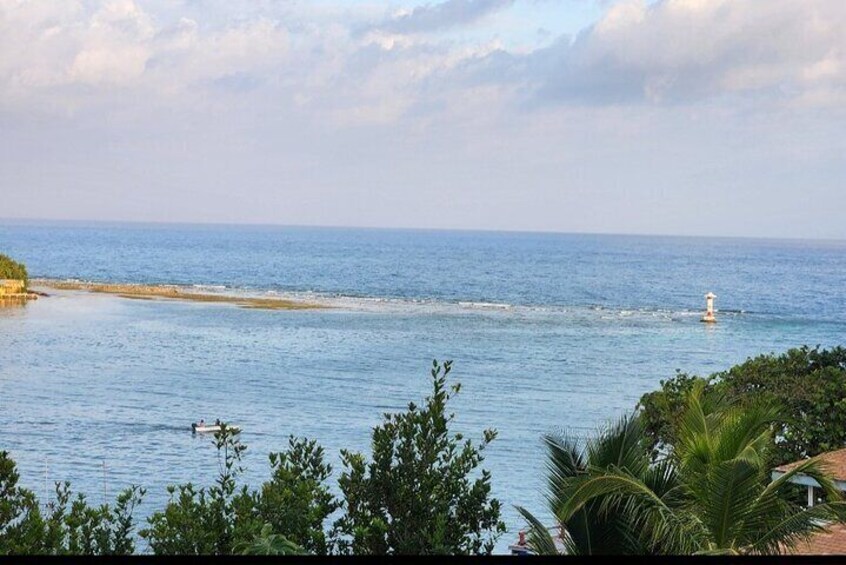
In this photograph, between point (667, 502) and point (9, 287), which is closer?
point (667, 502)

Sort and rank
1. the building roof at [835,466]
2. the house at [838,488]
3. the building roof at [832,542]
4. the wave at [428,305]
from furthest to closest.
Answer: the wave at [428,305], the building roof at [835,466], the building roof at [832,542], the house at [838,488]

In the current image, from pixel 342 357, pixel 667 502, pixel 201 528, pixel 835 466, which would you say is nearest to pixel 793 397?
pixel 835 466

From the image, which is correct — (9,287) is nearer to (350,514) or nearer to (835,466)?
(835,466)

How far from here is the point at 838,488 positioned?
32.1 feet

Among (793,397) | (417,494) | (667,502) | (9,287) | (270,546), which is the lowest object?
(9,287)

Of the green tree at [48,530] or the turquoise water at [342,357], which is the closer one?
the green tree at [48,530]

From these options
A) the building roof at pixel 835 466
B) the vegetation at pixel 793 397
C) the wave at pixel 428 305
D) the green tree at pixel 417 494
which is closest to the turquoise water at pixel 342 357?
the wave at pixel 428 305

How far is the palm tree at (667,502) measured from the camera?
6098 millimetres

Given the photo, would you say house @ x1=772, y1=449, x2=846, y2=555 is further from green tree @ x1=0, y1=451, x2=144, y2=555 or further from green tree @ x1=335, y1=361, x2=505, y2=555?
green tree @ x1=0, y1=451, x2=144, y2=555

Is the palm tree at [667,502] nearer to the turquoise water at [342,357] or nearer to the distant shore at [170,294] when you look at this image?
the turquoise water at [342,357]

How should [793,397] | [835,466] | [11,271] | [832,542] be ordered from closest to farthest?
[832,542]
[835,466]
[793,397]
[11,271]

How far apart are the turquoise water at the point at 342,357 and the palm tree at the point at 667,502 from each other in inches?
476

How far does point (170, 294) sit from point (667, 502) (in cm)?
6257

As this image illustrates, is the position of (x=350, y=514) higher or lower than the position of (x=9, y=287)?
higher
